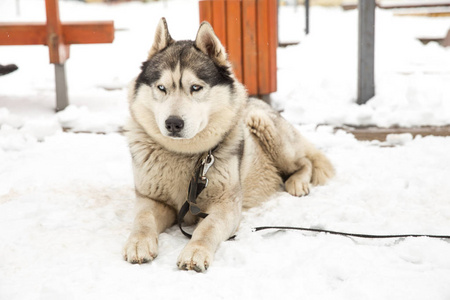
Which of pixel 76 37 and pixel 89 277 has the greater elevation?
pixel 76 37

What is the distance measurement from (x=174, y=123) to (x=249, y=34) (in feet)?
10.5

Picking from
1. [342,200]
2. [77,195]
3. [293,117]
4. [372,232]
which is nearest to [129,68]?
[293,117]

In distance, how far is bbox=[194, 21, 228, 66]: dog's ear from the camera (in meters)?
3.01

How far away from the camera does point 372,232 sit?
2.91 metres

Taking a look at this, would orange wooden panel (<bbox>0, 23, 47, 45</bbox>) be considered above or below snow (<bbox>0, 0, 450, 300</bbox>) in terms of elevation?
above

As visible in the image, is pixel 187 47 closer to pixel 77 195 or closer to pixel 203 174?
pixel 203 174

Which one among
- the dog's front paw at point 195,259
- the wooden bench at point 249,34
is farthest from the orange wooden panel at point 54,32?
the dog's front paw at point 195,259

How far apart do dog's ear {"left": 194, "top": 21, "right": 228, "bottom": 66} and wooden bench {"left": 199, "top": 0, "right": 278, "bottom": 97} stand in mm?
2600

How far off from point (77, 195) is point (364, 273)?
6.76ft

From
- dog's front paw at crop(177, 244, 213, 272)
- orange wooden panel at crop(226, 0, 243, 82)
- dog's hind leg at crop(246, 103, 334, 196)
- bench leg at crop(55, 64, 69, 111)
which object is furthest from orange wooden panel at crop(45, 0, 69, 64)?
dog's front paw at crop(177, 244, 213, 272)

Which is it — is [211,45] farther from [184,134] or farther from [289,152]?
[289,152]

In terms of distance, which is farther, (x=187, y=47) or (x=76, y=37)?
(x=76, y=37)

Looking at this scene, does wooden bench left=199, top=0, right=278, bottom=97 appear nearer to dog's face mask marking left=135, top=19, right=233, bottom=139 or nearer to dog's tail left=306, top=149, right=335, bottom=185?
dog's tail left=306, top=149, right=335, bottom=185

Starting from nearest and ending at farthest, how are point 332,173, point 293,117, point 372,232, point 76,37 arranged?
point 372,232 → point 332,173 → point 293,117 → point 76,37
